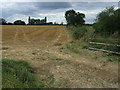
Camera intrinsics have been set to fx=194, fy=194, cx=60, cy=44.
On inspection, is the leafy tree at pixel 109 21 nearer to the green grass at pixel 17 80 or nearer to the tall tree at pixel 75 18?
the green grass at pixel 17 80

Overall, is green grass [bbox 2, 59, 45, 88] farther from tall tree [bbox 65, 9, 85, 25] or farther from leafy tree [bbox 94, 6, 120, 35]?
tall tree [bbox 65, 9, 85, 25]

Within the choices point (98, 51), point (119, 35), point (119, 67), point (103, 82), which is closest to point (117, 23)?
point (119, 35)

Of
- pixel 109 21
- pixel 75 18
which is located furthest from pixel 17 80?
pixel 75 18

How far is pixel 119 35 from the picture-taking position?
13.9 meters

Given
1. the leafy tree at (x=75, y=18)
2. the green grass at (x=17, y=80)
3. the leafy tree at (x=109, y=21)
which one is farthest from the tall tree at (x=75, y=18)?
the green grass at (x=17, y=80)

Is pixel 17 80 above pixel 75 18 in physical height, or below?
below

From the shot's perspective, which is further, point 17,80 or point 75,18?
point 75,18

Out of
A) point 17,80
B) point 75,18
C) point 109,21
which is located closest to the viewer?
point 17,80

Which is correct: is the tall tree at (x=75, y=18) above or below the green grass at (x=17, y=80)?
above

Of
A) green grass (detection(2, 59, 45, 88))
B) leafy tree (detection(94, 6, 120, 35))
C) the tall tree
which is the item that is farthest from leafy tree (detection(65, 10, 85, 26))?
green grass (detection(2, 59, 45, 88))

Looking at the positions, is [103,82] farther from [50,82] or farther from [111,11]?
[111,11]

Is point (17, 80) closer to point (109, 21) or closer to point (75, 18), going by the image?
point (109, 21)

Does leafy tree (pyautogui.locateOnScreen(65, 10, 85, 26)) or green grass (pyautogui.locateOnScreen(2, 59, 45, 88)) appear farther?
leafy tree (pyautogui.locateOnScreen(65, 10, 85, 26))

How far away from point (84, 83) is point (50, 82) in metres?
1.07
